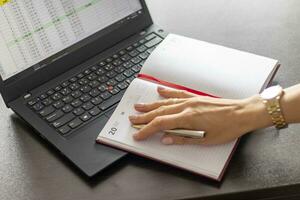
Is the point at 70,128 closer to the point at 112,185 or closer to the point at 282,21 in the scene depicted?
the point at 112,185

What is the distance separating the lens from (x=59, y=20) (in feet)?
3.03

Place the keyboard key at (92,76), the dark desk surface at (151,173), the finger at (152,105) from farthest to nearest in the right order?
the keyboard key at (92,76)
the finger at (152,105)
the dark desk surface at (151,173)

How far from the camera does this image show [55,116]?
85 centimetres

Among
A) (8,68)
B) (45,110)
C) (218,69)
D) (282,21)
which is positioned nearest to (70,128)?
(45,110)

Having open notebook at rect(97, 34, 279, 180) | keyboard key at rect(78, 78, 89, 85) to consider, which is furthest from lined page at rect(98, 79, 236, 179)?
keyboard key at rect(78, 78, 89, 85)

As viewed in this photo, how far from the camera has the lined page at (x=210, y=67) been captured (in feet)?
2.75

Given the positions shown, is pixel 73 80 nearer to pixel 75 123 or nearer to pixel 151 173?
pixel 75 123

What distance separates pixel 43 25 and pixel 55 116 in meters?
0.19

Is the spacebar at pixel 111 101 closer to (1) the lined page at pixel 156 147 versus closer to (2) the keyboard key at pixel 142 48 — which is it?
(1) the lined page at pixel 156 147

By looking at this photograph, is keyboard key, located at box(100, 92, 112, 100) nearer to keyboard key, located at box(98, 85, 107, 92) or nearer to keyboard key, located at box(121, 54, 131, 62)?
keyboard key, located at box(98, 85, 107, 92)

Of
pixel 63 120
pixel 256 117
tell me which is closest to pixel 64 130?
pixel 63 120

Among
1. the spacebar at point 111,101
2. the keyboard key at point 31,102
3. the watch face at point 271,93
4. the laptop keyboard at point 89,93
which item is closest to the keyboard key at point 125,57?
the laptop keyboard at point 89,93

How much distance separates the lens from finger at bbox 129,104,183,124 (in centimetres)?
80

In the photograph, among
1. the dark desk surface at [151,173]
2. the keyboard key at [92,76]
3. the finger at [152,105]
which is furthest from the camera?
the keyboard key at [92,76]
